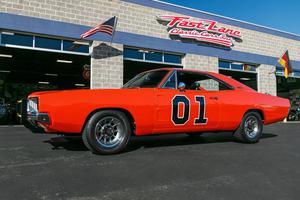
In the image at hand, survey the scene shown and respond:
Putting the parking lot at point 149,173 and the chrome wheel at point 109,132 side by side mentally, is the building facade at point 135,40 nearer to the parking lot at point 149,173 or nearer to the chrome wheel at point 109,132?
the parking lot at point 149,173

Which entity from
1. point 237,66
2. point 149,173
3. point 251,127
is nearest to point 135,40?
point 237,66

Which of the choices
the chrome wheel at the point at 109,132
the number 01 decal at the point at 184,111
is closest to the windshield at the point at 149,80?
the number 01 decal at the point at 184,111

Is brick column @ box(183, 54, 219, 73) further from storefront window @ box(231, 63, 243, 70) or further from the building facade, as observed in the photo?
storefront window @ box(231, 63, 243, 70)

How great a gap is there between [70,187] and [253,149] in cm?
385

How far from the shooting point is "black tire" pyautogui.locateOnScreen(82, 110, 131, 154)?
4.54 metres

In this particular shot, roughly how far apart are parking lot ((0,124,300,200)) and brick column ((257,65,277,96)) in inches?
599

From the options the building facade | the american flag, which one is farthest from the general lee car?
the building facade

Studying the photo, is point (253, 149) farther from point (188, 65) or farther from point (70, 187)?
point (188, 65)

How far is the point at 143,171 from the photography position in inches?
147

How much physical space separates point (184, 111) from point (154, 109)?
645mm

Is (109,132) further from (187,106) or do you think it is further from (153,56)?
(153,56)

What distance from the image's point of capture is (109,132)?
475 cm

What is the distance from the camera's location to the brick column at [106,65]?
13.1m

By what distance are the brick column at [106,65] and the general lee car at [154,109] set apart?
24.6ft
